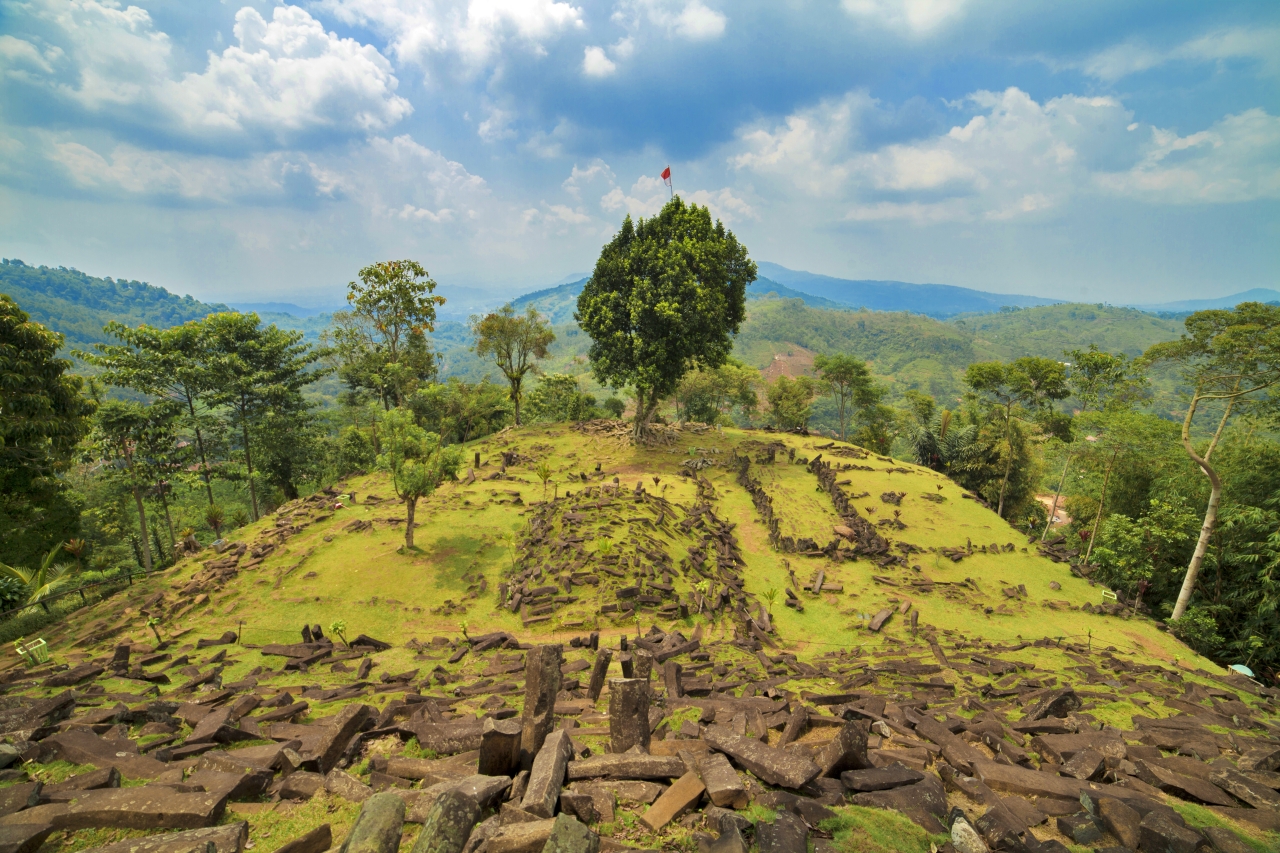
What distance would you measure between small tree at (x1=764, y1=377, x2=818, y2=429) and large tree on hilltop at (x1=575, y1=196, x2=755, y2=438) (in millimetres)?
21733

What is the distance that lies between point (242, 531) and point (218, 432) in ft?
28.5

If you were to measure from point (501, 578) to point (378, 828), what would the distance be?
13.0 m

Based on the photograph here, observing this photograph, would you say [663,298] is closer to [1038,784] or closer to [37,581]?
[1038,784]

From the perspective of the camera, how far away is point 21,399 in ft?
47.6

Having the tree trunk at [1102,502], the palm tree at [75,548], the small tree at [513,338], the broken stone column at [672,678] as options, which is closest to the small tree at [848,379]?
the tree trunk at [1102,502]

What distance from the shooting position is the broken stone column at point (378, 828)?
3.92m

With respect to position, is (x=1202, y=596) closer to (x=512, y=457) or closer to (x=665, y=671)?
(x=665, y=671)

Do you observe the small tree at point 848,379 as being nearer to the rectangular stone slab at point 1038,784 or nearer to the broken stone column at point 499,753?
the rectangular stone slab at point 1038,784

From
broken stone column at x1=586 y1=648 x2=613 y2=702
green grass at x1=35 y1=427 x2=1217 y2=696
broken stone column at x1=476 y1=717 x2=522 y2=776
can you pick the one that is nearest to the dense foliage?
green grass at x1=35 y1=427 x2=1217 y2=696

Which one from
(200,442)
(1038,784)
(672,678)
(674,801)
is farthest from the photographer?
(200,442)

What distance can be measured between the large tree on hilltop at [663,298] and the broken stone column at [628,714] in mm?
22690

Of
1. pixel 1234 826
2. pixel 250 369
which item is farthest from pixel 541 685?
pixel 250 369

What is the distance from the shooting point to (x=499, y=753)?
5.46 metres

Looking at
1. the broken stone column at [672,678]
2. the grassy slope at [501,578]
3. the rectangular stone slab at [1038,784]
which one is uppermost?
the rectangular stone slab at [1038,784]
